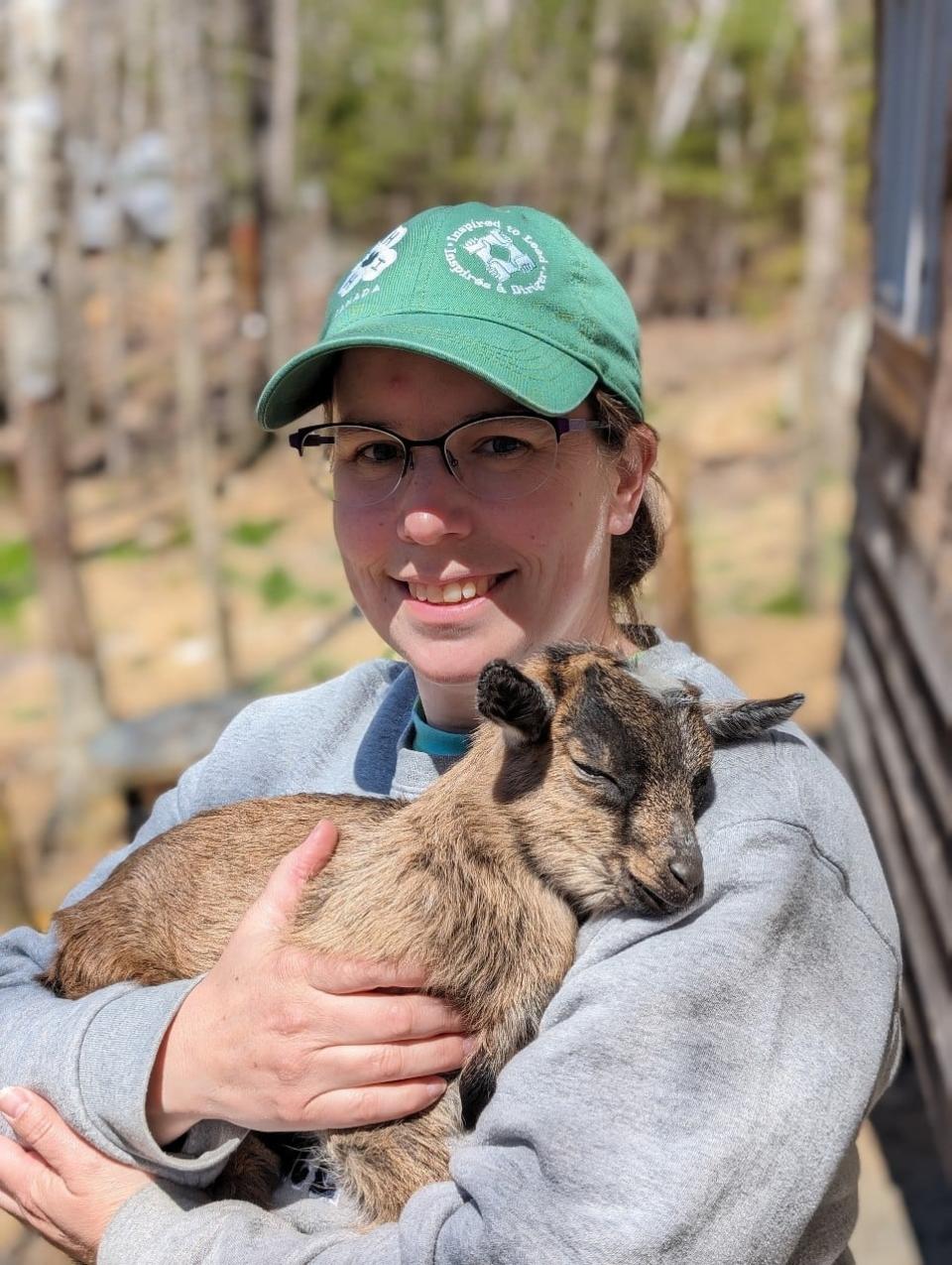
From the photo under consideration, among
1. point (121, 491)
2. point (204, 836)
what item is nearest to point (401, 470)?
point (204, 836)

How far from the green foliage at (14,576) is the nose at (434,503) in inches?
597

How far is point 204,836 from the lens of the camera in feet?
9.20

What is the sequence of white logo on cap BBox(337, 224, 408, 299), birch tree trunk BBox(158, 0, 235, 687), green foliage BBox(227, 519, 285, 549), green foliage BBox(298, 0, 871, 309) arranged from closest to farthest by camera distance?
white logo on cap BBox(337, 224, 408, 299) → birch tree trunk BBox(158, 0, 235, 687) → green foliage BBox(227, 519, 285, 549) → green foliage BBox(298, 0, 871, 309)

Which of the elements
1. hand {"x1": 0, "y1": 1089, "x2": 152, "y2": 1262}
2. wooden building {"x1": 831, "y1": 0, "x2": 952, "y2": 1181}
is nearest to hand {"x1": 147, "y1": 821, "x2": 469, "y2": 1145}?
hand {"x1": 0, "y1": 1089, "x2": 152, "y2": 1262}

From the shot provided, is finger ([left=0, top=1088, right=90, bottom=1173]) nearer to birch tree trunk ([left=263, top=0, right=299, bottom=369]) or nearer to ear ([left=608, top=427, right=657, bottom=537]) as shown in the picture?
ear ([left=608, top=427, right=657, bottom=537])

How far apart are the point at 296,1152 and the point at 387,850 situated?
1.94 ft

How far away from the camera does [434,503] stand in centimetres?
237

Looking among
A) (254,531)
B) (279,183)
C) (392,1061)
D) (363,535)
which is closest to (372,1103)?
(392,1061)

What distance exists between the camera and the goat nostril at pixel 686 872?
1975mm

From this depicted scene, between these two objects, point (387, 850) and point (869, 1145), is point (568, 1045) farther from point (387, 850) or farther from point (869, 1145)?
point (869, 1145)

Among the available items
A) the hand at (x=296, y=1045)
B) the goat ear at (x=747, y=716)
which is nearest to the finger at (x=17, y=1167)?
the hand at (x=296, y=1045)

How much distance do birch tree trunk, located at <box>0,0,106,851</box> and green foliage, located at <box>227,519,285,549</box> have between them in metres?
9.07

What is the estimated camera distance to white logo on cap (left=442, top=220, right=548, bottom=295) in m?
2.33

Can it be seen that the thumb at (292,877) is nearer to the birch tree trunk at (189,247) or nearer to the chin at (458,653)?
the chin at (458,653)
